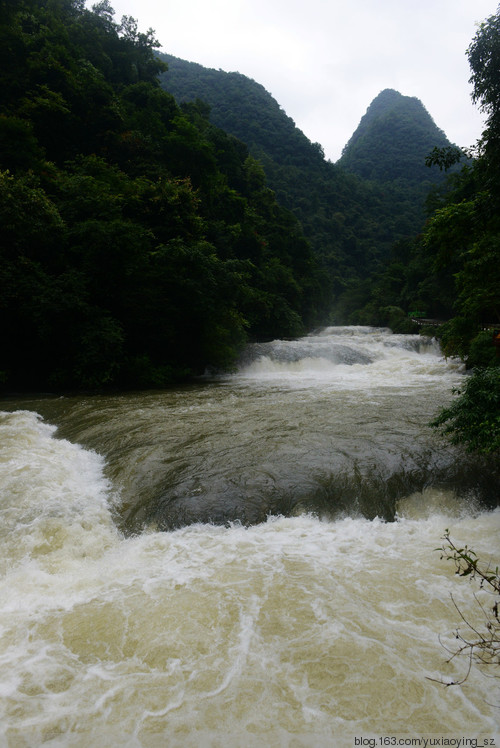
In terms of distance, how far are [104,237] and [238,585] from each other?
1095 cm

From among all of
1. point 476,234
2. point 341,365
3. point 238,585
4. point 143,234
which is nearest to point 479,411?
point 476,234

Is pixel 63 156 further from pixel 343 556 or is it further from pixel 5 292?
pixel 343 556

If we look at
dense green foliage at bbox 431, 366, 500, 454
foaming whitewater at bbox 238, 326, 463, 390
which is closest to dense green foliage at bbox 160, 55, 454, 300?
foaming whitewater at bbox 238, 326, 463, 390

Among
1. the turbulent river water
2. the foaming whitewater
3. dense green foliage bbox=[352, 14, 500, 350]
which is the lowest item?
the turbulent river water

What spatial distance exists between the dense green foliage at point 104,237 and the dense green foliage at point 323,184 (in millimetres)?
31215

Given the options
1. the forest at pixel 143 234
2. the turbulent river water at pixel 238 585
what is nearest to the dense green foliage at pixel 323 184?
the forest at pixel 143 234

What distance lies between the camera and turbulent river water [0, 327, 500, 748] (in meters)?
2.24

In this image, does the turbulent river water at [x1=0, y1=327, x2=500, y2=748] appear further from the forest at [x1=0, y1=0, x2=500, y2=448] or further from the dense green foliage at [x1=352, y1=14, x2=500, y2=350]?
the dense green foliage at [x1=352, y1=14, x2=500, y2=350]

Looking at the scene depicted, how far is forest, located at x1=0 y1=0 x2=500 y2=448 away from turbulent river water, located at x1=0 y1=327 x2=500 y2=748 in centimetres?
177

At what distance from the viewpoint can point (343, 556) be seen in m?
3.79

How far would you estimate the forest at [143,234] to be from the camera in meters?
9.97

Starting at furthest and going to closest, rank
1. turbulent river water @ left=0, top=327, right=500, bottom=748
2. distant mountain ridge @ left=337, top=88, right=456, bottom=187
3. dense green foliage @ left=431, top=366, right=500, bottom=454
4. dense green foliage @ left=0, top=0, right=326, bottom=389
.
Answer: distant mountain ridge @ left=337, top=88, right=456, bottom=187 < dense green foliage @ left=0, top=0, right=326, bottom=389 < dense green foliage @ left=431, top=366, right=500, bottom=454 < turbulent river water @ left=0, top=327, right=500, bottom=748

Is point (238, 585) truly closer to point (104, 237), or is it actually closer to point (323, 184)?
point (104, 237)

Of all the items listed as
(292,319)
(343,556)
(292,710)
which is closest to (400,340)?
(292,319)
